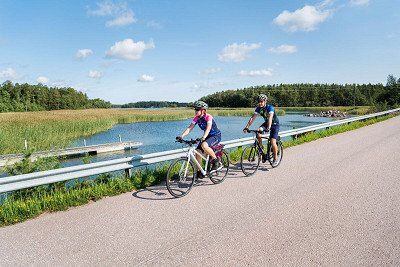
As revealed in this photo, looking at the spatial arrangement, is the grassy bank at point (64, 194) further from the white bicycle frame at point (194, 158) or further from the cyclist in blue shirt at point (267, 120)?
the cyclist in blue shirt at point (267, 120)

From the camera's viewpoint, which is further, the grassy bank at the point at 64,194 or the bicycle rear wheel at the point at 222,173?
the bicycle rear wheel at the point at 222,173

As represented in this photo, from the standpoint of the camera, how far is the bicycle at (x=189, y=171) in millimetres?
6986

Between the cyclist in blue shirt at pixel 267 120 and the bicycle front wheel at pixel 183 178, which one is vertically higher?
the cyclist in blue shirt at pixel 267 120

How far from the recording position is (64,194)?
6.48 meters

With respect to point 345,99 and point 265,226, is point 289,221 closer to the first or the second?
point 265,226

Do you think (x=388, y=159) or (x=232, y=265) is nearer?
(x=232, y=265)

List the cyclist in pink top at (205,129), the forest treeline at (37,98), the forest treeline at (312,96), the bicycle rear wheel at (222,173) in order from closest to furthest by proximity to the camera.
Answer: the cyclist in pink top at (205,129) → the bicycle rear wheel at (222,173) → the forest treeline at (37,98) → the forest treeline at (312,96)

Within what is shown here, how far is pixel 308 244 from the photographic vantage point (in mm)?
4508

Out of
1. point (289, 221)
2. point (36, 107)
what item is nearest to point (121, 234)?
point (289, 221)

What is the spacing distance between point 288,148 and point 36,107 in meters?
120

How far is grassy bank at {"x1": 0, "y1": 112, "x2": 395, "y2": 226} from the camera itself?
5699 mm

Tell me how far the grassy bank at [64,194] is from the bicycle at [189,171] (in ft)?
2.44

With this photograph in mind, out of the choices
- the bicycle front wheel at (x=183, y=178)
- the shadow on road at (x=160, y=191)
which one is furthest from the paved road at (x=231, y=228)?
the bicycle front wheel at (x=183, y=178)

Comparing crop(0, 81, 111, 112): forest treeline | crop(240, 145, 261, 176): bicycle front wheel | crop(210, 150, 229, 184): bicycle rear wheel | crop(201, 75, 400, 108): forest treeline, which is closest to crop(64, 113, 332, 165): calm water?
crop(240, 145, 261, 176): bicycle front wheel
